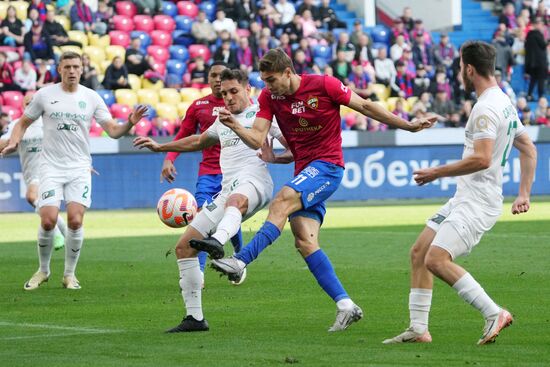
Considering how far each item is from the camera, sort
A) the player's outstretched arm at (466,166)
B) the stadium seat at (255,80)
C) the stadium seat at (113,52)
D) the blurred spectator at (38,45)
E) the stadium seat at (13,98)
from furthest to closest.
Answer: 1. the stadium seat at (255,80)
2. the stadium seat at (113,52)
3. the blurred spectator at (38,45)
4. the stadium seat at (13,98)
5. the player's outstretched arm at (466,166)

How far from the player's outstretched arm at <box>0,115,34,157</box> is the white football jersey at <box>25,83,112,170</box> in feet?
0.25

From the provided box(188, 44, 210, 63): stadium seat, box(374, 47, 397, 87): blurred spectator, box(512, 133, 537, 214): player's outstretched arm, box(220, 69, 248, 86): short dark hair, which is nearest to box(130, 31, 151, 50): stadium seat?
box(188, 44, 210, 63): stadium seat

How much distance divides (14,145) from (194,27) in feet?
65.6

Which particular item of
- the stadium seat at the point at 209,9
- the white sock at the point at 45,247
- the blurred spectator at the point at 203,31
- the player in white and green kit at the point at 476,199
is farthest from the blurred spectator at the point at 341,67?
the player in white and green kit at the point at 476,199

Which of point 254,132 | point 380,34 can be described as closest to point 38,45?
point 380,34

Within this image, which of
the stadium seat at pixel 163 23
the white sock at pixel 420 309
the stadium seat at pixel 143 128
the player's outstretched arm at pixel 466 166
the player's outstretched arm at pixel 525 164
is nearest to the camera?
the player's outstretched arm at pixel 466 166

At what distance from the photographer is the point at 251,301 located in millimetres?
12047

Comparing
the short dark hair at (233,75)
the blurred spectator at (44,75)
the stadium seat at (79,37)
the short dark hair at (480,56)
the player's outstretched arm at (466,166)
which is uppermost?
the short dark hair at (480,56)

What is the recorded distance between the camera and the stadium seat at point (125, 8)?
3309cm

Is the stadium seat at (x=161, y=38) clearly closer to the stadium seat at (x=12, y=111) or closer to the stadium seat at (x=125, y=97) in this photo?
the stadium seat at (x=125, y=97)

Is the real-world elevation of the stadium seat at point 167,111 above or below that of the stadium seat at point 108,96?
below

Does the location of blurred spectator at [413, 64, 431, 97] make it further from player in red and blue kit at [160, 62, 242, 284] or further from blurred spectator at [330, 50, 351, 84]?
player in red and blue kit at [160, 62, 242, 284]

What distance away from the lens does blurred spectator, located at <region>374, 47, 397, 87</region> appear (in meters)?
34.5

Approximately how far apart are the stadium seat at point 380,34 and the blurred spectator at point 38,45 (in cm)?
1063
